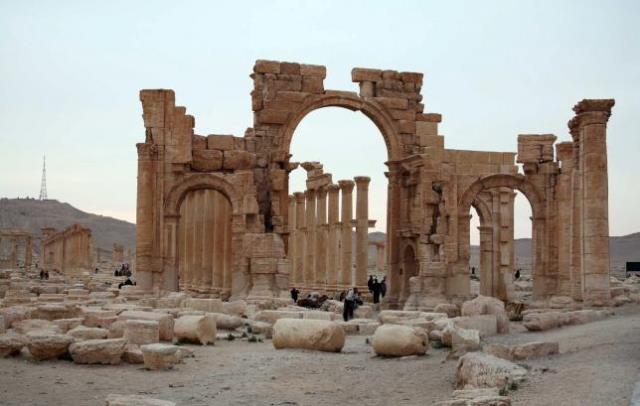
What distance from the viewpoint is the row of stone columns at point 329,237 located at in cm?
3691

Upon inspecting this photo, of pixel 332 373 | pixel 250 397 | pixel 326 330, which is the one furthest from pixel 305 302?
pixel 250 397

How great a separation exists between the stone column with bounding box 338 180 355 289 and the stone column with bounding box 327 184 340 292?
984 mm

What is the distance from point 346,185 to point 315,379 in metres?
25.4

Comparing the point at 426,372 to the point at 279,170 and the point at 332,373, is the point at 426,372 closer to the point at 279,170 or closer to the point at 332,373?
the point at 332,373

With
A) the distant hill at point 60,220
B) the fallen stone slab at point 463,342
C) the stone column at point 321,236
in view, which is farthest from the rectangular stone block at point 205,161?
the distant hill at point 60,220

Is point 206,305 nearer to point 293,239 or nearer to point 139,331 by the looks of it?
point 139,331

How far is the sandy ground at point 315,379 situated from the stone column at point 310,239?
26.2 m

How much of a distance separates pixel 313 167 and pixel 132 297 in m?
18.0

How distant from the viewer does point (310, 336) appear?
15.3m

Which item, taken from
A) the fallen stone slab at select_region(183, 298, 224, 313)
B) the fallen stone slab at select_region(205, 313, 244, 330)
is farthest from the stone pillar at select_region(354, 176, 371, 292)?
the fallen stone slab at select_region(205, 313, 244, 330)

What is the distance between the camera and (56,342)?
13367 mm

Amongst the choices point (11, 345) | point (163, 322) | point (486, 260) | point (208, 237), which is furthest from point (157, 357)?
point (486, 260)

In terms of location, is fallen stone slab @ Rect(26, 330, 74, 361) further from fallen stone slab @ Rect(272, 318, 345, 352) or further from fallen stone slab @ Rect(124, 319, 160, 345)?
fallen stone slab @ Rect(272, 318, 345, 352)

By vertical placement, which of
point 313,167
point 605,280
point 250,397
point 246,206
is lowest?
point 250,397
